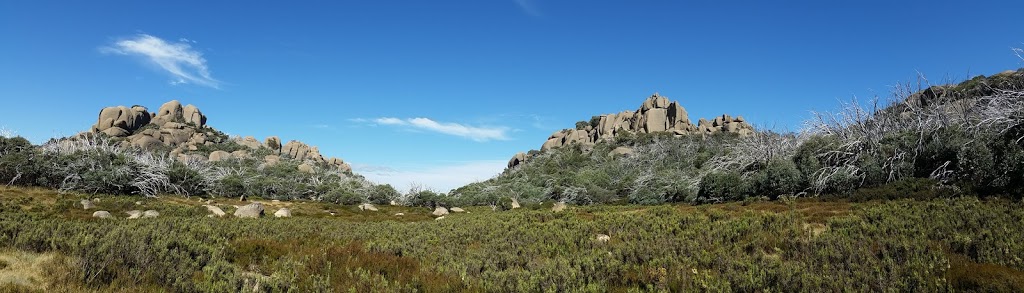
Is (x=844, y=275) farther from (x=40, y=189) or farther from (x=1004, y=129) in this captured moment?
(x=40, y=189)

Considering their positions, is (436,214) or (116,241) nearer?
(116,241)

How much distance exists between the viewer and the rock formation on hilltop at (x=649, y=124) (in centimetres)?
9438

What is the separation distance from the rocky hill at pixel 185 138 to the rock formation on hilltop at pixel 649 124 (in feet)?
168

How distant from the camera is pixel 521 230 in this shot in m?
14.6

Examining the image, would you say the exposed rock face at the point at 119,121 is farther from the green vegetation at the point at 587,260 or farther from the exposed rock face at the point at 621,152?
the green vegetation at the point at 587,260

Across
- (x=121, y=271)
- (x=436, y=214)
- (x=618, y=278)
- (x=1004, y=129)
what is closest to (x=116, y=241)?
(x=121, y=271)

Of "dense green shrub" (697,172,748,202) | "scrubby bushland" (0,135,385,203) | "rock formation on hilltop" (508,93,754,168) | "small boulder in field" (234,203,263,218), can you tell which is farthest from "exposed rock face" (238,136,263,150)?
"dense green shrub" (697,172,748,202)

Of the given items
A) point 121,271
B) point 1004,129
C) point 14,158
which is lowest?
point 121,271

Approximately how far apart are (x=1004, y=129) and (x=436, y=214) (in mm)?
31185

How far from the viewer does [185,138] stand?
97.7 metres

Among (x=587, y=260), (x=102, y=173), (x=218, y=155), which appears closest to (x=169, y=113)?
(x=218, y=155)

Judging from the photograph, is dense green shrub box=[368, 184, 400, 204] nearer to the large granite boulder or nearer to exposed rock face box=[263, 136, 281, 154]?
exposed rock face box=[263, 136, 281, 154]

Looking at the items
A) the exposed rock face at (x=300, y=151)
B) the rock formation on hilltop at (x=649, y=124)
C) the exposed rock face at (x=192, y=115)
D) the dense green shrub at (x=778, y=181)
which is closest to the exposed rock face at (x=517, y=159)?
the rock formation on hilltop at (x=649, y=124)

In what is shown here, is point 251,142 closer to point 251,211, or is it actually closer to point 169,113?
point 169,113
